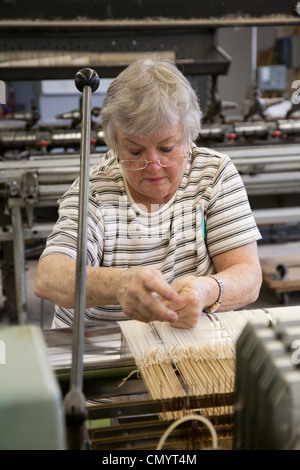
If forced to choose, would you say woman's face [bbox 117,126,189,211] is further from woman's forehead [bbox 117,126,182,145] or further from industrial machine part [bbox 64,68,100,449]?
industrial machine part [bbox 64,68,100,449]

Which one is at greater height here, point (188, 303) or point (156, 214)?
point (156, 214)

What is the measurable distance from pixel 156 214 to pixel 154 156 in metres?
0.20

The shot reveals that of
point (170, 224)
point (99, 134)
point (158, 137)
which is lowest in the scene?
point (170, 224)

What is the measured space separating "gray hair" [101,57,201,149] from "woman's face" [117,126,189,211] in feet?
0.07

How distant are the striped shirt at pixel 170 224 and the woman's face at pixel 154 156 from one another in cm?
7

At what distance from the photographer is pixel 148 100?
4.43 ft

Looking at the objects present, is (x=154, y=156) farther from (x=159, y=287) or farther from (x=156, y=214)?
(x=159, y=287)

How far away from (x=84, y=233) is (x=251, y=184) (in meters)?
2.24

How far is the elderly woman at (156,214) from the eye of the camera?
1339 mm

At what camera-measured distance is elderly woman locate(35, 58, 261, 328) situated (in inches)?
52.7

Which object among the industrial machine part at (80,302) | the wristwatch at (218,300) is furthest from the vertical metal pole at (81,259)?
the wristwatch at (218,300)

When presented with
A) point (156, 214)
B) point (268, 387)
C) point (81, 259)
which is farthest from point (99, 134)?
point (268, 387)

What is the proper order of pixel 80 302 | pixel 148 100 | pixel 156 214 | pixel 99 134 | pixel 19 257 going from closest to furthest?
pixel 80 302, pixel 148 100, pixel 156 214, pixel 19 257, pixel 99 134

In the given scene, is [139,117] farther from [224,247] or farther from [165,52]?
[165,52]
